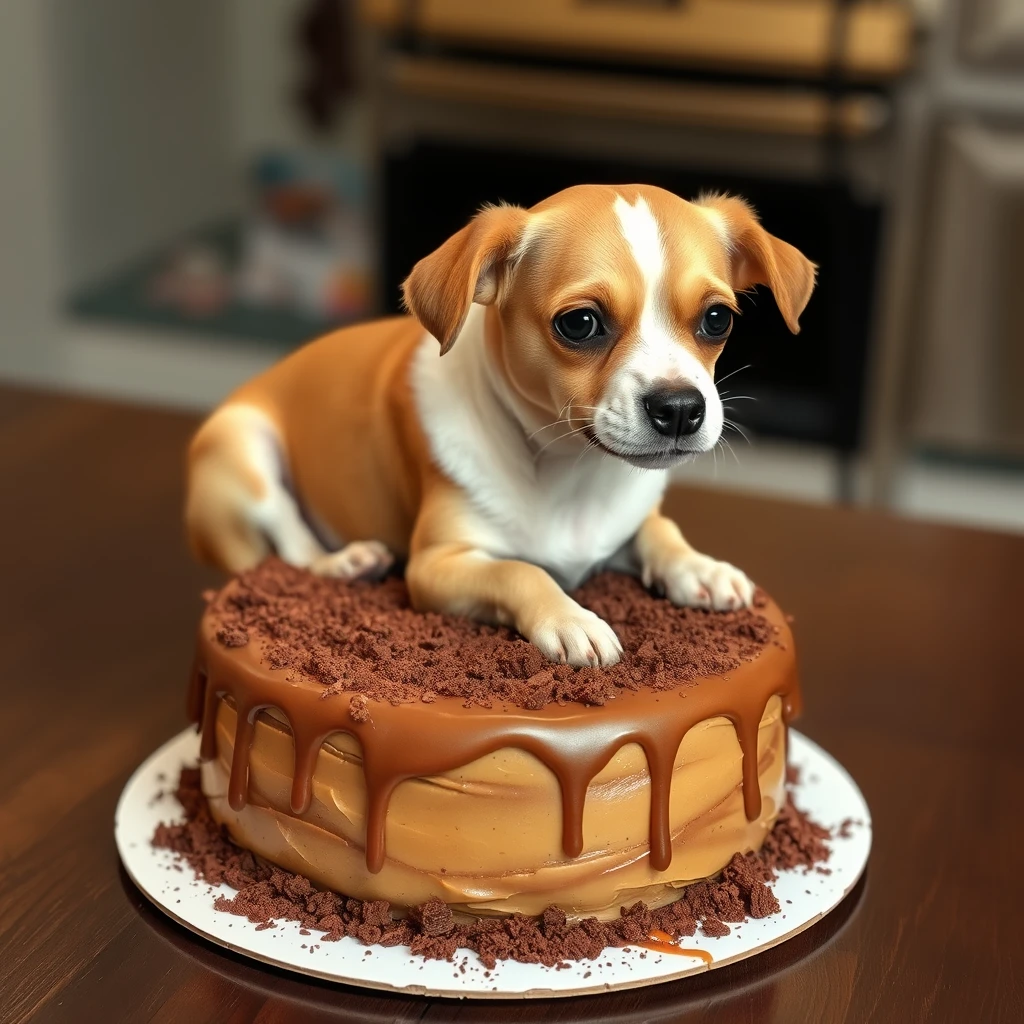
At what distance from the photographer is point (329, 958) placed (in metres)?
0.98

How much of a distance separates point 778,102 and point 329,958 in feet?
7.07

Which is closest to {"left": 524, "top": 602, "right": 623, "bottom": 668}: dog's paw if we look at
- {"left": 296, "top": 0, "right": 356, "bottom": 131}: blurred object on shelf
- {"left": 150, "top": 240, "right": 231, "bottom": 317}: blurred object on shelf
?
{"left": 150, "top": 240, "right": 231, "bottom": 317}: blurred object on shelf

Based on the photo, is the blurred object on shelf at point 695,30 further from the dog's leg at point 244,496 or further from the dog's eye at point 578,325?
the dog's eye at point 578,325

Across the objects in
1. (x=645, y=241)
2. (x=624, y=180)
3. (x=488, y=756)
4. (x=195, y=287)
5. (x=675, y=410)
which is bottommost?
(x=195, y=287)

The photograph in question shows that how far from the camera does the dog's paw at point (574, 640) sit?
3.39 feet

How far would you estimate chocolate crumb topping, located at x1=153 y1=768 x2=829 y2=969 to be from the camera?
3.27ft

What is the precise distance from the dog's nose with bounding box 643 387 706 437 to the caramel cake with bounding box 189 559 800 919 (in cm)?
17

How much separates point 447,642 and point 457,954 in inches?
8.8

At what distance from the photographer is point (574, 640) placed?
3.39ft

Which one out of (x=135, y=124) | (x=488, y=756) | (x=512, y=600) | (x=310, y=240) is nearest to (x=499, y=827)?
(x=488, y=756)

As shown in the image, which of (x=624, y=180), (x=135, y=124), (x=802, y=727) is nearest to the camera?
(x=802, y=727)

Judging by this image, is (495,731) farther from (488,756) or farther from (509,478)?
(509,478)

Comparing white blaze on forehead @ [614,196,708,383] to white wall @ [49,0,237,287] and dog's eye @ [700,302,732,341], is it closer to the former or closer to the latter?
dog's eye @ [700,302,732,341]

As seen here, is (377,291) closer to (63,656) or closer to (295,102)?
(295,102)
